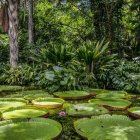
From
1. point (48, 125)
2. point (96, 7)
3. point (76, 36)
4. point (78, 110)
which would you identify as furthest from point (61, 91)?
point (76, 36)

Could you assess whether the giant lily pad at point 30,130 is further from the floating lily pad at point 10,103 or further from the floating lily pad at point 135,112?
the floating lily pad at point 135,112

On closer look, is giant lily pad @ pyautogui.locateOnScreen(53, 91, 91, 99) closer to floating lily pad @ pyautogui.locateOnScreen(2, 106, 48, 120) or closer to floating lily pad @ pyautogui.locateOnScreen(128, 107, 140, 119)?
floating lily pad @ pyautogui.locateOnScreen(2, 106, 48, 120)

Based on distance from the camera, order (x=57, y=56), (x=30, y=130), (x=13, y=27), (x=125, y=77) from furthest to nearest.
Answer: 1. (x=13, y=27)
2. (x=57, y=56)
3. (x=125, y=77)
4. (x=30, y=130)

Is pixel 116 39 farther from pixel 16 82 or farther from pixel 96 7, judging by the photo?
pixel 16 82

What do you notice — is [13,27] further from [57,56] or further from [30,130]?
[30,130]

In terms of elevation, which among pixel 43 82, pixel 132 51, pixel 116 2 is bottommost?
pixel 43 82

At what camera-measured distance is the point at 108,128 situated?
3428 mm

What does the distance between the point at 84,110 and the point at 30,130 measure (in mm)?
1258

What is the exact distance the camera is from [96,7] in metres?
12.0

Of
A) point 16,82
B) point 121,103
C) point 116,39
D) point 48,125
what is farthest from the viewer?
point 116,39

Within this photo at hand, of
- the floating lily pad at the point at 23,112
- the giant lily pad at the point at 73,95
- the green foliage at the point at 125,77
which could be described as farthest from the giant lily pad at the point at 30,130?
the green foliage at the point at 125,77

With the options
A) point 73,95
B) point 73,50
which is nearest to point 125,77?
point 73,50

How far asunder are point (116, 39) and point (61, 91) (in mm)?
6137

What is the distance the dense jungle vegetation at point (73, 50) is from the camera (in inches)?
290
